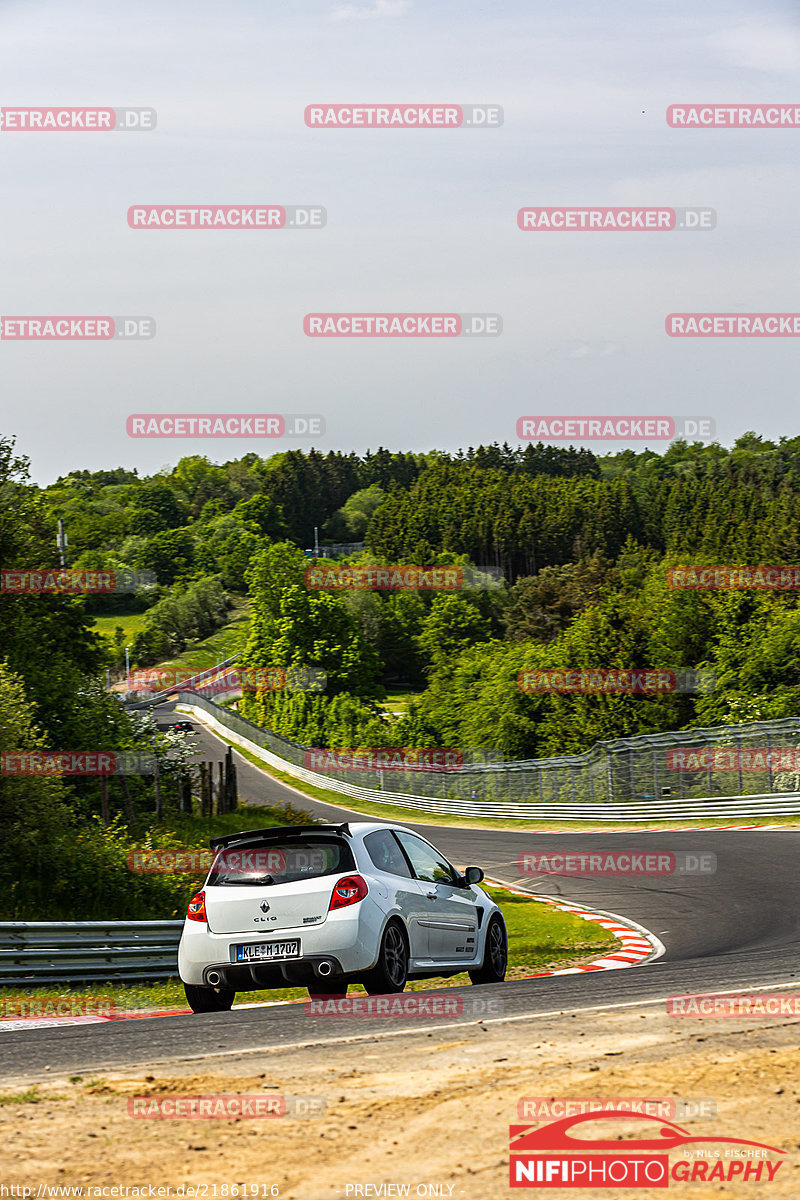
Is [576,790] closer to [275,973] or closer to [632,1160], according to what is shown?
[275,973]

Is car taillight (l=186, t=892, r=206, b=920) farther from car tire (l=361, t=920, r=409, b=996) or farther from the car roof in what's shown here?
car tire (l=361, t=920, r=409, b=996)

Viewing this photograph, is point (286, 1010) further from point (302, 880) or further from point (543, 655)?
point (543, 655)

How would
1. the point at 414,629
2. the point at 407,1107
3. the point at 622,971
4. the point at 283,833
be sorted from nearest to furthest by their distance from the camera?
1. the point at 407,1107
2. the point at 283,833
3. the point at 622,971
4. the point at 414,629

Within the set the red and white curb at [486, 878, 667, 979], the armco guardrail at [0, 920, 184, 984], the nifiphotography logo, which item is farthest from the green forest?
the nifiphotography logo

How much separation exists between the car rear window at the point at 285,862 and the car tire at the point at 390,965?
65cm

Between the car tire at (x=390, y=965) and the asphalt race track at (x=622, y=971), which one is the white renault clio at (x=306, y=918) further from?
the asphalt race track at (x=622, y=971)

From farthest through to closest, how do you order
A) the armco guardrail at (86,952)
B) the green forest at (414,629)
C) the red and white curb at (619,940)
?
the green forest at (414,629), the red and white curb at (619,940), the armco guardrail at (86,952)

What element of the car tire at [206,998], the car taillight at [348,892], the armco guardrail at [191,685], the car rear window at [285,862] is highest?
the car rear window at [285,862]

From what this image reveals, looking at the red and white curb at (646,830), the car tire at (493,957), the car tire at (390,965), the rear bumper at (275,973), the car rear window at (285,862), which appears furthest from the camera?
the red and white curb at (646,830)

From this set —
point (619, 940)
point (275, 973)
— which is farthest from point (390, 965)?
point (619, 940)

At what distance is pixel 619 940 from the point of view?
1656cm

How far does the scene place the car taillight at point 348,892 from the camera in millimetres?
9391

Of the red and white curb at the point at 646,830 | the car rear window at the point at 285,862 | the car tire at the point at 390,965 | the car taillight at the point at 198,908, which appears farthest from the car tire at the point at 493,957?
the red and white curb at the point at 646,830

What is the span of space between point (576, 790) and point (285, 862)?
109 ft
